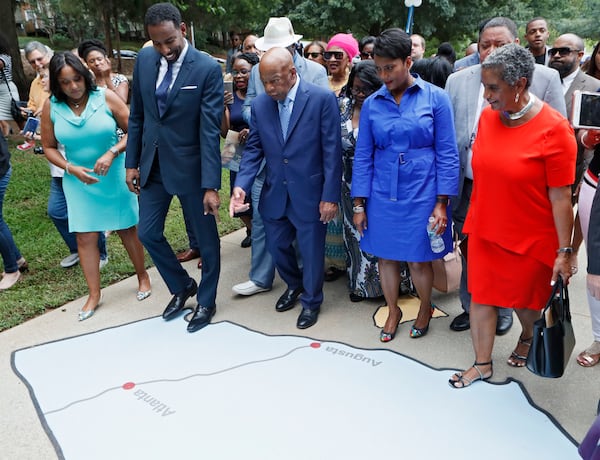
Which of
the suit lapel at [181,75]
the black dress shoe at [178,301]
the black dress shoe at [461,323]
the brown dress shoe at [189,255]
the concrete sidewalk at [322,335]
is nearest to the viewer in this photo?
the concrete sidewalk at [322,335]

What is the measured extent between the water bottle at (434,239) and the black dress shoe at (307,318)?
3.24 ft

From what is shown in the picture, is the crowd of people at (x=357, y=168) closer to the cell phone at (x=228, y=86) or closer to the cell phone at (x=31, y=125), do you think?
the cell phone at (x=228, y=86)

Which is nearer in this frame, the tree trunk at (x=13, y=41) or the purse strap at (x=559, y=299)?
the purse strap at (x=559, y=299)

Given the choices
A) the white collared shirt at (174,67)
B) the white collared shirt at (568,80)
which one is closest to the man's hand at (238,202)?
the white collared shirt at (174,67)

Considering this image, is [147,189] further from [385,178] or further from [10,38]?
[10,38]

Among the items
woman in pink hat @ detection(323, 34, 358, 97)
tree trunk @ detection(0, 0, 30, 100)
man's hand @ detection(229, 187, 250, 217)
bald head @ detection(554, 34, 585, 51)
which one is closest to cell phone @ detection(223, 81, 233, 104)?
woman in pink hat @ detection(323, 34, 358, 97)

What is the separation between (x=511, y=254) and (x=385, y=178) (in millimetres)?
787

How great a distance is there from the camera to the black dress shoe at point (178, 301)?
3.67 meters

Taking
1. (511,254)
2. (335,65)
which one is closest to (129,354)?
(511,254)

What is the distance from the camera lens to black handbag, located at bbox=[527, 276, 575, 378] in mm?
2338

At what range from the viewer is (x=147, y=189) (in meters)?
3.45

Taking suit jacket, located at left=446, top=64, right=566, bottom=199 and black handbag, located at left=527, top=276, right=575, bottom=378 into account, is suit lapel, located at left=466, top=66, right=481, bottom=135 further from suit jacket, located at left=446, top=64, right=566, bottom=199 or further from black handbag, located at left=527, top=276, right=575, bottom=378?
black handbag, located at left=527, top=276, right=575, bottom=378

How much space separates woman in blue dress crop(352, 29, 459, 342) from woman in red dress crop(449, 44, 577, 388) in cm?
30

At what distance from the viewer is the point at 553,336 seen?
2.34 m
